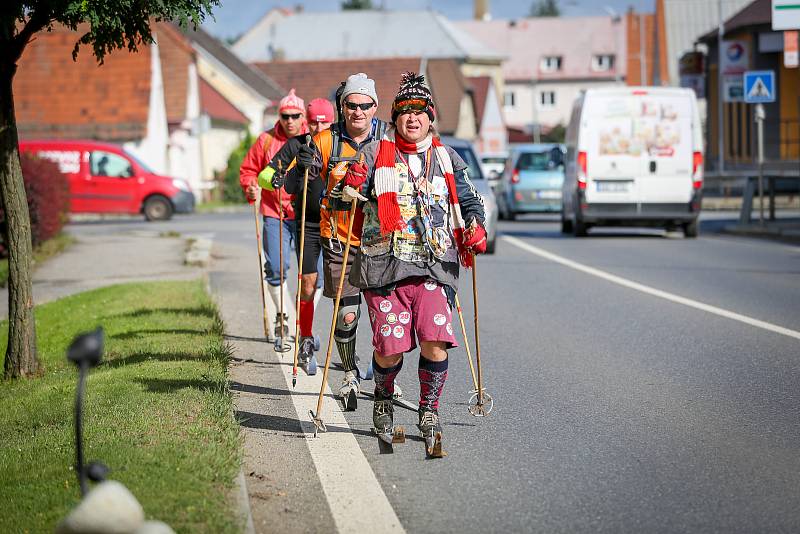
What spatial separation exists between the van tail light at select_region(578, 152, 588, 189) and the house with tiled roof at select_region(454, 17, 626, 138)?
92.2 metres

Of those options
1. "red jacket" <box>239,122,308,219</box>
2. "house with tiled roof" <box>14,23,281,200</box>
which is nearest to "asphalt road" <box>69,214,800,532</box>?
"red jacket" <box>239,122,308,219</box>

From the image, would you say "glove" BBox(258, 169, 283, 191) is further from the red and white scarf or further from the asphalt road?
the red and white scarf

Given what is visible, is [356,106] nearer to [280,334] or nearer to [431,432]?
[431,432]

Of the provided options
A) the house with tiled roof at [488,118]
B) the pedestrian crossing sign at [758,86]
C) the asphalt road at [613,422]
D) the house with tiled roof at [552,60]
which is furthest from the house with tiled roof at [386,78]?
the asphalt road at [613,422]

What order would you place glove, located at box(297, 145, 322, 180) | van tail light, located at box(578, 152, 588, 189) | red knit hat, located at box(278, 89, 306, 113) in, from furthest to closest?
1. van tail light, located at box(578, 152, 588, 189)
2. red knit hat, located at box(278, 89, 306, 113)
3. glove, located at box(297, 145, 322, 180)

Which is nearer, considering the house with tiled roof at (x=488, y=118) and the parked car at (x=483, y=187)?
the parked car at (x=483, y=187)

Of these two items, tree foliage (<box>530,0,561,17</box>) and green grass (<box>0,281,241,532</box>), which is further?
tree foliage (<box>530,0,561,17</box>)

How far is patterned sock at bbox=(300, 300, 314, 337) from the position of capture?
914 centimetres

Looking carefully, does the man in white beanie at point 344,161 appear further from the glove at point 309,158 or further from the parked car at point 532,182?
A: the parked car at point 532,182

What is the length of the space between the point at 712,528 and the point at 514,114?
11567 centimetres

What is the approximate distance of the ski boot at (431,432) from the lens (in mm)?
6473

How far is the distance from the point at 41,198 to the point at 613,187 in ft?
31.3

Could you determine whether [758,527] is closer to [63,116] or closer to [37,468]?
[37,468]

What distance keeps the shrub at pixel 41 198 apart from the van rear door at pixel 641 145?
29.6ft
